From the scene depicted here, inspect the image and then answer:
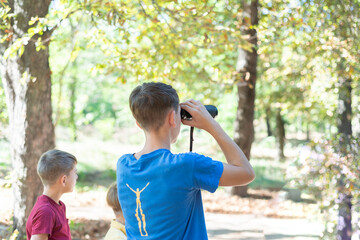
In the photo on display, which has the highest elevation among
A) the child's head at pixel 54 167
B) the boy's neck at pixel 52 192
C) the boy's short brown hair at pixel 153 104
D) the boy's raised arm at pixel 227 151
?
the boy's short brown hair at pixel 153 104

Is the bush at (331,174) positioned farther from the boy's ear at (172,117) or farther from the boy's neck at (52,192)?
the boy's ear at (172,117)

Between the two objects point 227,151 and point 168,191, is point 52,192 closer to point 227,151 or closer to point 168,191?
point 168,191

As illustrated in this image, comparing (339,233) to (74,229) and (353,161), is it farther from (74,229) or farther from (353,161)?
(74,229)

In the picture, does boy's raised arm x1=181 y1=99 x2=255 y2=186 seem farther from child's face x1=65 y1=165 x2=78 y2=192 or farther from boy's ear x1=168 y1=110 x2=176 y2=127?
child's face x1=65 y1=165 x2=78 y2=192

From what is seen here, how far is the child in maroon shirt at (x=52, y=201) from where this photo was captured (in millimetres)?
2793

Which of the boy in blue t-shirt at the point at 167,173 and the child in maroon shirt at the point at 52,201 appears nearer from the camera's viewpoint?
the boy in blue t-shirt at the point at 167,173

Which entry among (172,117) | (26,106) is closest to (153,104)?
(172,117)

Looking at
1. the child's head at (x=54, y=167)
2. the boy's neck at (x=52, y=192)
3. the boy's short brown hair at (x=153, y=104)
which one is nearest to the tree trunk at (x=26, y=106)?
the child's head at (x=54, y=167)

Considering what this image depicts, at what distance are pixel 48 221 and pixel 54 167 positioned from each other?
0.40 meters

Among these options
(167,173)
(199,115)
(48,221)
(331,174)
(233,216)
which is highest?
(199,115)

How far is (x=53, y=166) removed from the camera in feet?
10.0

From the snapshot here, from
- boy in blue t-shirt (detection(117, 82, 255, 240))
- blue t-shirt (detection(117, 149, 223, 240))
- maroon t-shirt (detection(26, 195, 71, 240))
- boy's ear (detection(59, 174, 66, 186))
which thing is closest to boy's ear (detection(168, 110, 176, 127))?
boy in blue t-shirt (detection(117, 82, 255, 240))

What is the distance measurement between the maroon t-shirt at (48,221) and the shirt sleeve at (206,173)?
1459 millimetres

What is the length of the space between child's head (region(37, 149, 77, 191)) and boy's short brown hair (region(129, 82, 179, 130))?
1416mm
